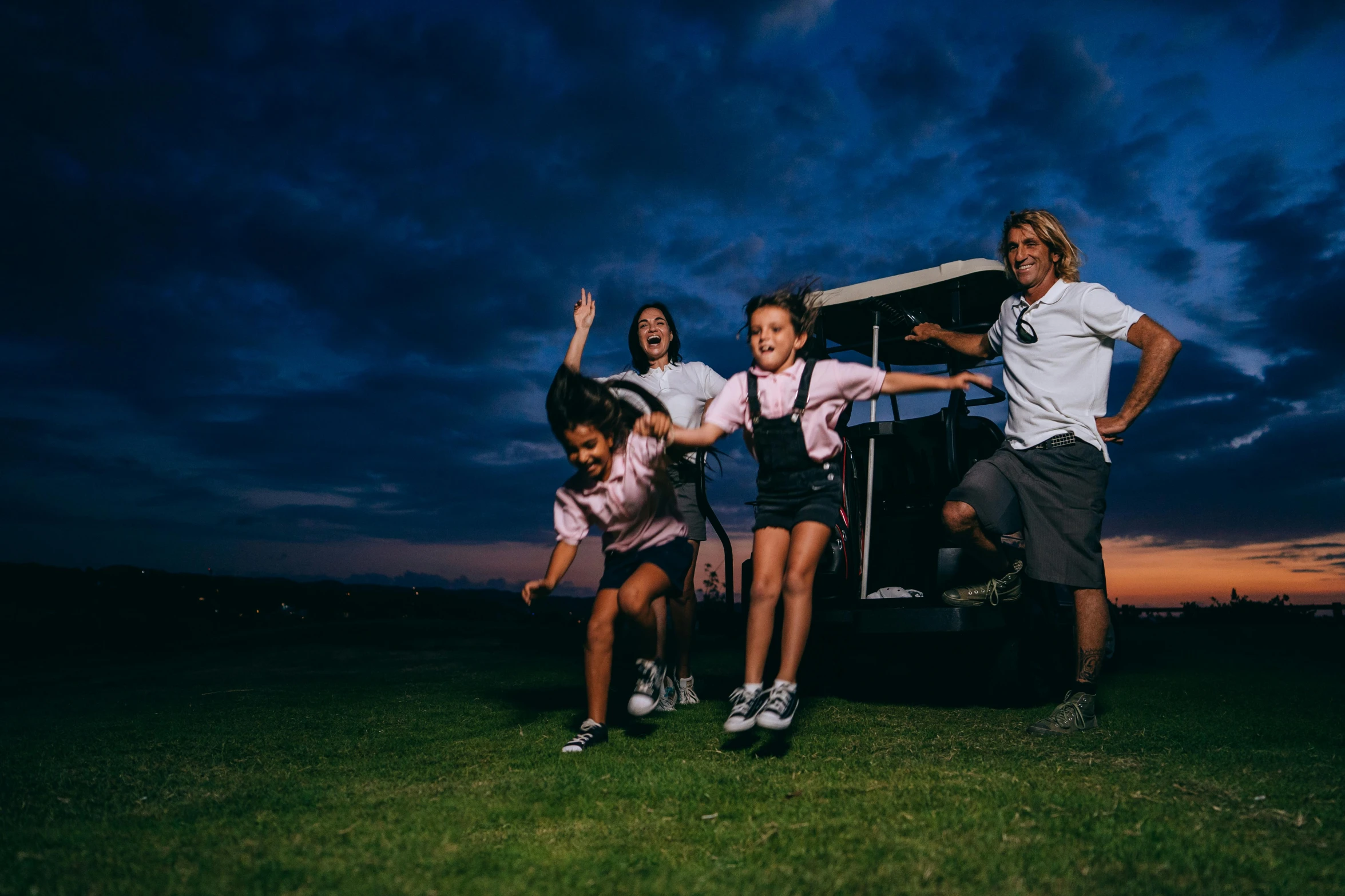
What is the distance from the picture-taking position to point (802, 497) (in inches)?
122

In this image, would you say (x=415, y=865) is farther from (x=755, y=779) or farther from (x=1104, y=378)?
(x=1104, y=378)

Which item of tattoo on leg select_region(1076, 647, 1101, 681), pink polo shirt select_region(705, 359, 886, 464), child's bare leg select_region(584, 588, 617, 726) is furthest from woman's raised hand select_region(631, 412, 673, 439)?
tattoo on leg select_region(1076, 647, 1101, 681)

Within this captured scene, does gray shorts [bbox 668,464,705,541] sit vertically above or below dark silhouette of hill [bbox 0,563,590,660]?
above

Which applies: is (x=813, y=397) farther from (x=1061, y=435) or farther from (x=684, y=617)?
(x=684, y=617)

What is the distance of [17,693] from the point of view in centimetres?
644

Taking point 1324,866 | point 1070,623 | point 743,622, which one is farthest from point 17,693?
point 1324,866

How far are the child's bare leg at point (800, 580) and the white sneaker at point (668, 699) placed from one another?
1291 mm

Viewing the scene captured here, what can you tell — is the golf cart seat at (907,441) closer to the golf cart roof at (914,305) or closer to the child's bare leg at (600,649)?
the golf cart roof at (914,305)

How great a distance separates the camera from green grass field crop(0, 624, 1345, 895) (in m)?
1.72

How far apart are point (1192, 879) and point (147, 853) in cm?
231

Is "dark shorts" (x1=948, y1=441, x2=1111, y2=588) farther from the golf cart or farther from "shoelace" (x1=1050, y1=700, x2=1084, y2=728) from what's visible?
"shoelace" (x1=1050, y1=700, x2=1084, y2=728)

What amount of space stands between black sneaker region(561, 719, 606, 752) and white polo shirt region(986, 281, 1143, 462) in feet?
7.29

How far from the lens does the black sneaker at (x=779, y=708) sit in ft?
8.85

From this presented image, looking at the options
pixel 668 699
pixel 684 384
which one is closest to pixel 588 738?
pixel 668 699
